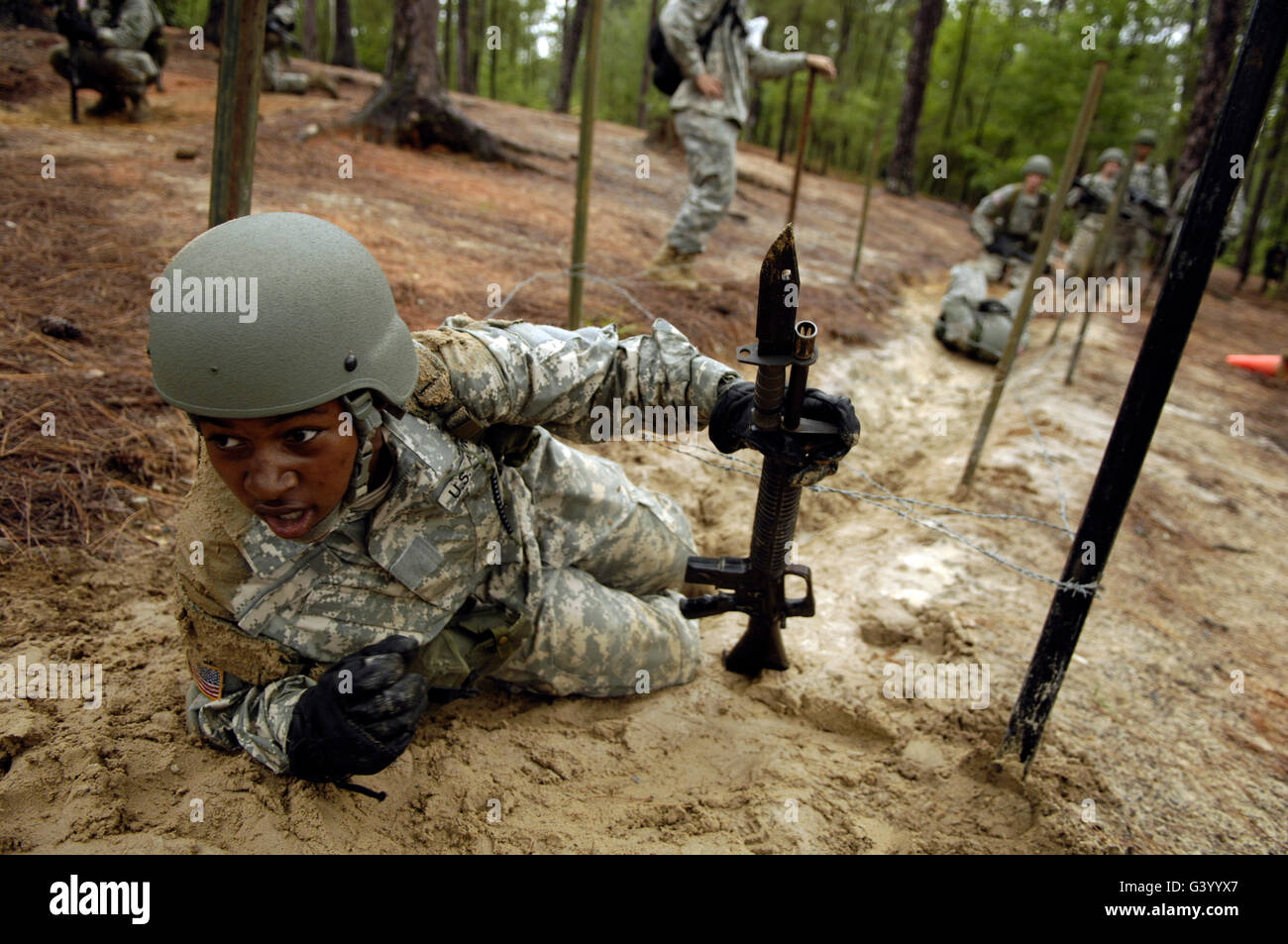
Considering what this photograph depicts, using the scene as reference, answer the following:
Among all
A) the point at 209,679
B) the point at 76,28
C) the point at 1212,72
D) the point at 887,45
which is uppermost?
the point at 887,45

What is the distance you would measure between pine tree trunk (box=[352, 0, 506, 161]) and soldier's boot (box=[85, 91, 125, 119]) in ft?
7.45

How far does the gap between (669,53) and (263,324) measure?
484 cm

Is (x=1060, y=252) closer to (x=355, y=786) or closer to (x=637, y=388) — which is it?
(x=637, y=388)

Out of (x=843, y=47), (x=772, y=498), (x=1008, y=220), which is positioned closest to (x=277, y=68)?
(x=1008, y=220)

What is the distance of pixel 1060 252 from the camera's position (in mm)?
14000

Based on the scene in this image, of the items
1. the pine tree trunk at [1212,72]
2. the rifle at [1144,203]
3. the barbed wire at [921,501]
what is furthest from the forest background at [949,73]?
the barbed wire at [921,501]

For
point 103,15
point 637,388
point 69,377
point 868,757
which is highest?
point 103,15

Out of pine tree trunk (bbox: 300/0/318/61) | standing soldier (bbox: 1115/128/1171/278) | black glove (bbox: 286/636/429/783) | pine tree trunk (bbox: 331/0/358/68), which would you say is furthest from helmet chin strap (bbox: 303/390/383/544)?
Answer: pine tree trunk (bbox: 300/0/318/61)

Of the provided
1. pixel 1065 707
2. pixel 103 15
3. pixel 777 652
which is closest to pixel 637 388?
pixel 777 652

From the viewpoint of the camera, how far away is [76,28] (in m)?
7.35

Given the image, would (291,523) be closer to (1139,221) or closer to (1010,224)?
(1010,224)

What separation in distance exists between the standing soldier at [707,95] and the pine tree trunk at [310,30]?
57.8 ft

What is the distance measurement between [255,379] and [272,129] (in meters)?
7.69

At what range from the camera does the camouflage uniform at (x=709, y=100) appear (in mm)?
5141
